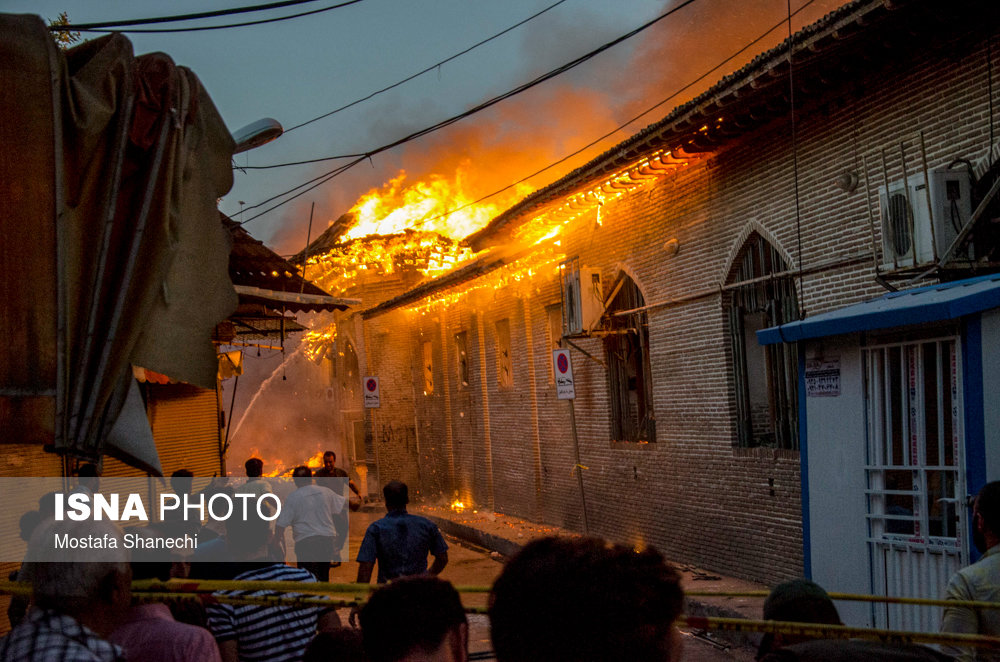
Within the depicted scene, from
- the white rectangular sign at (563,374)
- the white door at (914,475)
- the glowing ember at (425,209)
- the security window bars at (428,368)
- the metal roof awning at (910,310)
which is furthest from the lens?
the glowing ember at (425,209)

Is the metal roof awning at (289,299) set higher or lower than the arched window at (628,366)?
higher

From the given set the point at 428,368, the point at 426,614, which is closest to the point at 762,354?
the point at 426,614

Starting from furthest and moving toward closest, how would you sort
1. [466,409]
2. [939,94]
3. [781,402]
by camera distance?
[466,409]
[781,402]
[939,94]

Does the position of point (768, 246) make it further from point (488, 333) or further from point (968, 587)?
point (488, 333)

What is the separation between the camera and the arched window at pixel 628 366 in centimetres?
1443

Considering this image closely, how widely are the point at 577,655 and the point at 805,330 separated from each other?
5.90m

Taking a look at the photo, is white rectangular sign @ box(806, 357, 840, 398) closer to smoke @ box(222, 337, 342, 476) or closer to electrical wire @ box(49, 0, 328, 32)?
electrical wire @ box(49, 0, 328, 32)

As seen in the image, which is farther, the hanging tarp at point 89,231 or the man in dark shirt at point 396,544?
the man in dark shirt at point 396,544

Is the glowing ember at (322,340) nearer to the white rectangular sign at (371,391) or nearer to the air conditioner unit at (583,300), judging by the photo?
the white rectangular sign at (371,391)

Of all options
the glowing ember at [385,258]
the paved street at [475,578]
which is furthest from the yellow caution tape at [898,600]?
the glowing ember at [385,258]

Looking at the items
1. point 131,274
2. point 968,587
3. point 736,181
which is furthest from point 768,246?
point 131,274

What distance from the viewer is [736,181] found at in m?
11.8

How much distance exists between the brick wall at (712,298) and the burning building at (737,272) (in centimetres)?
3

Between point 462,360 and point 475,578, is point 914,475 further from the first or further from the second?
point 462,360
